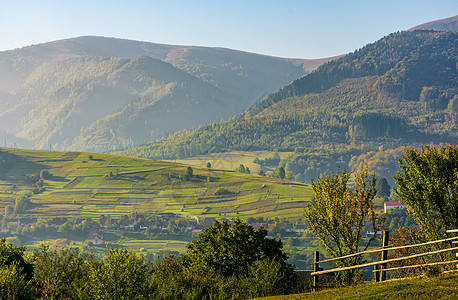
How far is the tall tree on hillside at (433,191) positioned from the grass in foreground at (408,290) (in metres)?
9.86

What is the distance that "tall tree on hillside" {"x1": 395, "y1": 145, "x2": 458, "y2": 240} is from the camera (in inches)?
1233

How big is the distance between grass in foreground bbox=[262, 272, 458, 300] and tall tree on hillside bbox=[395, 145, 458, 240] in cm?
986

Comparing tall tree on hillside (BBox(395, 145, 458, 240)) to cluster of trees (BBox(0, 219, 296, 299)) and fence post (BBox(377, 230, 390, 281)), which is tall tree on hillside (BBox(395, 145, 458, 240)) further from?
cluster of trees (BBox(0, 219, 296, 299))

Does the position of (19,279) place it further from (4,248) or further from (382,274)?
(382,274)

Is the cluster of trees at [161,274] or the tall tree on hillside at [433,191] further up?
the tall tree on hillside at [433,191]

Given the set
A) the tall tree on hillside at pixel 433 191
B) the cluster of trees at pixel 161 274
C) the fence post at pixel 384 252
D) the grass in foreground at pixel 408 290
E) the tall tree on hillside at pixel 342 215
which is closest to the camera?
the grass in foreground at pixel 408 290

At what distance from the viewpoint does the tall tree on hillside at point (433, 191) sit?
31.3 m

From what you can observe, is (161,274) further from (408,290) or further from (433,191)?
(408,290)

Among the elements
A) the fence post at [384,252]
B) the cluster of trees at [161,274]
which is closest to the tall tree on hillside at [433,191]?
the fence post at [384,252]

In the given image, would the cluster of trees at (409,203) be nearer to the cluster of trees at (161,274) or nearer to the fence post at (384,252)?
the fence post at (384,252)

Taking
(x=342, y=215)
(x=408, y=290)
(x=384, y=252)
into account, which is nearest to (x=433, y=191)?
(x=342, y=215)

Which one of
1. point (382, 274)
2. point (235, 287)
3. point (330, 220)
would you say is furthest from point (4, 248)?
point (382, 274)

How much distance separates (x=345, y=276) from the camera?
31.0m

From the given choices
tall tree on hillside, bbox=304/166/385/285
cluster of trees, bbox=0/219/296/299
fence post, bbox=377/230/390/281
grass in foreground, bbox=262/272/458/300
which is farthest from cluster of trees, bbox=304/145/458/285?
cluster of trees, bbox=0/219/296/299
